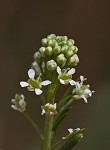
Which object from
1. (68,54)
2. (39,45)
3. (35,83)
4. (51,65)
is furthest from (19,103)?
(39,45)

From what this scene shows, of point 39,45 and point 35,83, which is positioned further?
point 39,45

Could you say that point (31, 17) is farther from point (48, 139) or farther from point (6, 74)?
point (48, 139)

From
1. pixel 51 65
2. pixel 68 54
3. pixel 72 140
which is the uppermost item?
pixel 68 54

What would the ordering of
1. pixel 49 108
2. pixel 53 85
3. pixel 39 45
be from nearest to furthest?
pixel 49 108 → pixel 53 85 → pixel 39 45

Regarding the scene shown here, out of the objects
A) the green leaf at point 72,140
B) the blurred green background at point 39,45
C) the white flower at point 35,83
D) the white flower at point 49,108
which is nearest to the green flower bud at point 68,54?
the white flower at point 35,83

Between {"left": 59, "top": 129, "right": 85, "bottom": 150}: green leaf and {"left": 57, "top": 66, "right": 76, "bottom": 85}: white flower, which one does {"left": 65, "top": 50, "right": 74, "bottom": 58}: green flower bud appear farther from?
{"left": 59, "top": 129, "right": 85, "bottom": 150}: green leaf

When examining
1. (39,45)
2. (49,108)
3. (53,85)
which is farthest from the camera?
(39,45)

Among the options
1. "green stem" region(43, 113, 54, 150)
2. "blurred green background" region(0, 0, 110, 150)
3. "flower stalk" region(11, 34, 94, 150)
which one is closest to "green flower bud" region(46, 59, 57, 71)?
"flower stalk" region(11, 34, 94, 150)

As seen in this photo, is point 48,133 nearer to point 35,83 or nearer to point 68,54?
point 35,83

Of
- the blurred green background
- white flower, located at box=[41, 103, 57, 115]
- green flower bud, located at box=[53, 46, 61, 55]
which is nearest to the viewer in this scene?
white flower, located at box=[41, 103, 57, 115]
